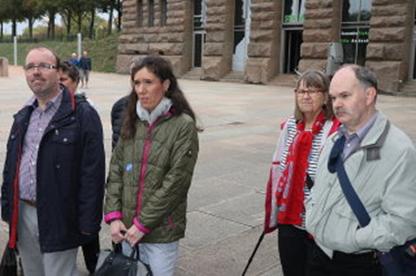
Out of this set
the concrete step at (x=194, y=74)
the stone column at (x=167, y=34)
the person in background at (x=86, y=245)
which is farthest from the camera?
the stone column at (x=167, y=34)

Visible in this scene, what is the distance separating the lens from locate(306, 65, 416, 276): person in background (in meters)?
2.24

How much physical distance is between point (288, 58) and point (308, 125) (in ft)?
78.7

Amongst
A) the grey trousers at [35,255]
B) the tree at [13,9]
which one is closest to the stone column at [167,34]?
the grey trousers at [35,255]

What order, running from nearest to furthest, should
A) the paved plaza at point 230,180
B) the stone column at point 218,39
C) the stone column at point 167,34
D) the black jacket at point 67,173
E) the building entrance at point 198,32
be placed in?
the black jacket at point 67,173 → the paved plaza at point 230,180 → the stone column at point 218,39 → the building entrance at point 198,32 → the stone column at point 167,34

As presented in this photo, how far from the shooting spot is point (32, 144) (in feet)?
10.5

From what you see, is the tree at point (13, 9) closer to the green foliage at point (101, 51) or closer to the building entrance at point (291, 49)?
the green foliage at point (101, 51)

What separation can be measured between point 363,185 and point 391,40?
1987 cm

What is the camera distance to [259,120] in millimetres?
13953

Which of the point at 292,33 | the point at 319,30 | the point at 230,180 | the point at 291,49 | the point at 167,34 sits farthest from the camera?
the point at 167,34

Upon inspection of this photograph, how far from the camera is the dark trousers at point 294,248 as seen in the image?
3305mm

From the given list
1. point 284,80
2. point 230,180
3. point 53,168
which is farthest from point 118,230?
point 284,80

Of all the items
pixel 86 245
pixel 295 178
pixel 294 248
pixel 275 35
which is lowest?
pixel 86 245

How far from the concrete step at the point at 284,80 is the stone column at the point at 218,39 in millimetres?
3710

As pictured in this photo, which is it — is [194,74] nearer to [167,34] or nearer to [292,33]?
[167,34]
